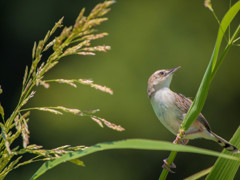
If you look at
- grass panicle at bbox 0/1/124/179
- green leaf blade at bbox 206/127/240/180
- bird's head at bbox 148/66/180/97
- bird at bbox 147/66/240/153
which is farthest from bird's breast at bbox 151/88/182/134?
grass panicle at bbox 0/1/124/179

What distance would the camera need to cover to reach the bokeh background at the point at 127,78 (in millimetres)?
9242

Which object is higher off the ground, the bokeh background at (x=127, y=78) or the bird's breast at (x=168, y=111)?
the bird's breast at (x=168, y=111)

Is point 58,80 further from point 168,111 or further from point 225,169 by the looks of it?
point 168,111

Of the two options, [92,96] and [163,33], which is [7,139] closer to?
[92,96]

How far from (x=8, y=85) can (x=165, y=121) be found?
8.57m

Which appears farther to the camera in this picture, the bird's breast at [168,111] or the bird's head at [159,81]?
the bird's head at [159,81]

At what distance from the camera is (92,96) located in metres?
9.23

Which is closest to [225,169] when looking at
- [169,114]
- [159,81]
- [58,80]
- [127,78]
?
[58,80]

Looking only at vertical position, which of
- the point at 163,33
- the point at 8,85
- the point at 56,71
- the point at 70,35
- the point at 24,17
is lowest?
the point at 8,85

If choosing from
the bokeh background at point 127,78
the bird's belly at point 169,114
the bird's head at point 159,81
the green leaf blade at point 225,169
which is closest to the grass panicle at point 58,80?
the green leaf blade at point 225,169

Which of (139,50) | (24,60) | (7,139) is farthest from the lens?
(24,60)

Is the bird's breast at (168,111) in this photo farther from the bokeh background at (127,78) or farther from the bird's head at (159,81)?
the bokeh background at (127,78)

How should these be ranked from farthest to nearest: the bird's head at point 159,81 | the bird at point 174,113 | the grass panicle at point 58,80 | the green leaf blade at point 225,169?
1. the bird's head at point 159,81
2. the bird at point 174,113
3. the green leaf blade at point 225,169
4. the grass panicle at point 58,80

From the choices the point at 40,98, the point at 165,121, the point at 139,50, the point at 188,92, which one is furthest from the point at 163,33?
the point at 165,121
